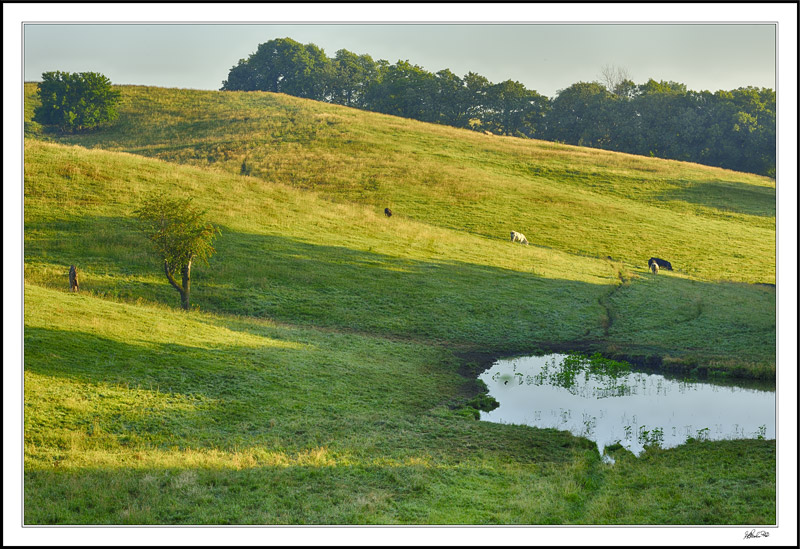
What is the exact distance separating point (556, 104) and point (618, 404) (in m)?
91.2

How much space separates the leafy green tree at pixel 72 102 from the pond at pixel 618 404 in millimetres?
74462

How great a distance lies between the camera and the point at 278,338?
2383 cm

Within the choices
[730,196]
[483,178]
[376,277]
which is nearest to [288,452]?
[376,277]

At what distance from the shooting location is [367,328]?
27.9m

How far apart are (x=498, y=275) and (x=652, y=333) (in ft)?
32.7

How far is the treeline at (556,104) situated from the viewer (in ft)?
278

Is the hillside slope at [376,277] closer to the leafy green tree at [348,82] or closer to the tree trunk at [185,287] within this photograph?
the tree trunk at [185,287]

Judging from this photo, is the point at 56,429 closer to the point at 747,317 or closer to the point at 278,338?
the point at 278,338

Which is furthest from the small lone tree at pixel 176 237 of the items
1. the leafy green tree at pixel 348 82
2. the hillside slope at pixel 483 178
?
the leafy green tree at pixel 348 82

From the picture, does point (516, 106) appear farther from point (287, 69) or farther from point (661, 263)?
point (661, 263)

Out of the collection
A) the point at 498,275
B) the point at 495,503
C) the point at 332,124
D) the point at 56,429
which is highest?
the point at 332,124

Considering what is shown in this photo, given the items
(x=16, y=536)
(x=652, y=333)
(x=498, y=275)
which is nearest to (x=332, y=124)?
(x=498, y=275)

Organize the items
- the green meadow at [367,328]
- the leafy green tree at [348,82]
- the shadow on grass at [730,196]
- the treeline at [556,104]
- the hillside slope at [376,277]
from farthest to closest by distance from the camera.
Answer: the leafy green tree at [348,82] < the treeline at [556,104] < the shadow on grass at [730,196] < the hillside slope at [376,277] < the green meadow at [367,328]

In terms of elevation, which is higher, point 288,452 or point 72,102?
point 72,102
